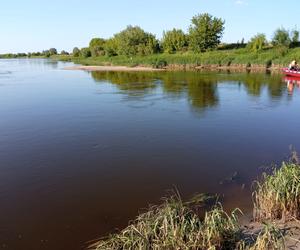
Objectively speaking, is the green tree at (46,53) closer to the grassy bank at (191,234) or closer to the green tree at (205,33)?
the green tree at (205,33)

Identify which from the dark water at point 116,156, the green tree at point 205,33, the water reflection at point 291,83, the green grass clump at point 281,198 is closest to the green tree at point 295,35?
the green tree at point 205,33

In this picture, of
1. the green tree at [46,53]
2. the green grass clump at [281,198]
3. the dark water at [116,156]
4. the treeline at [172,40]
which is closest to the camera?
the green grass clump at [281,198]

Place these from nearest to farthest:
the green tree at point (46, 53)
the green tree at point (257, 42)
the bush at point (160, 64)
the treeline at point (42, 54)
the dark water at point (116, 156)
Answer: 1. the dark water at point (116, 156)
2. the bush at point (160, 64)
3. the green tree at point (257, 42)
4. the green tree at point (46, 53)
5. the treeline at point (42, 54)

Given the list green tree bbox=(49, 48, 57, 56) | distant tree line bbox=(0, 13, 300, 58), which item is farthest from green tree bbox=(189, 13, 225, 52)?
green tree bbox=(49, 48, 57, 56)

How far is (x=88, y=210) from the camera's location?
7.66 metres

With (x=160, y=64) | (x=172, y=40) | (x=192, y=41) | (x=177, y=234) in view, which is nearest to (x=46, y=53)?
(x=172, y=40)

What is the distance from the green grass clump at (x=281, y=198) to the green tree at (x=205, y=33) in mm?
58345

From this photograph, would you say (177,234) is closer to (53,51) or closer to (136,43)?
(136,43)

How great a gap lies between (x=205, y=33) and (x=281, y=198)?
59.3 metres

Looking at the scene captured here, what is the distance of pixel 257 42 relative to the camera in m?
56.8

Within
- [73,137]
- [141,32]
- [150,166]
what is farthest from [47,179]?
[141,32]

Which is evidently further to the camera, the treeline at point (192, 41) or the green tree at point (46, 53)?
the green tree at point (46, 53)

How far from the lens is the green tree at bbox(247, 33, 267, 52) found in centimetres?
5627

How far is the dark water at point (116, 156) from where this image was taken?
7.38 m
